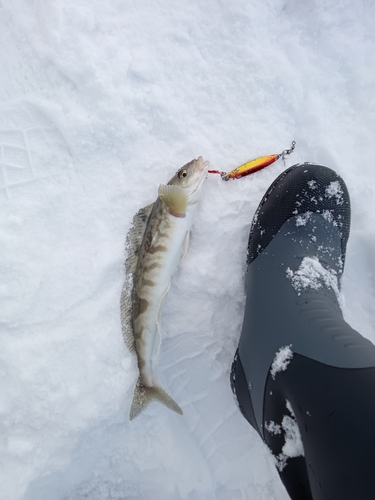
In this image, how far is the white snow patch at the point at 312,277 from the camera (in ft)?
6.24

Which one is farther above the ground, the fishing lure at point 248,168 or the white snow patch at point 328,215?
the fishing lure at point 248,168

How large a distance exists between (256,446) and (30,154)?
2215 mm

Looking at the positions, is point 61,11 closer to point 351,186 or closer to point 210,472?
point 351,186

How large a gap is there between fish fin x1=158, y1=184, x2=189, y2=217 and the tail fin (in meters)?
0.95

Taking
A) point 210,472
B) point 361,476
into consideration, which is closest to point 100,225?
point 210,472

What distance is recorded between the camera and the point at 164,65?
2281 millimetres

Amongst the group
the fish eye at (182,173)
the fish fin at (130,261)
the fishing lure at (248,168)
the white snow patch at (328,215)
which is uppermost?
the fishing lure at (248,168)

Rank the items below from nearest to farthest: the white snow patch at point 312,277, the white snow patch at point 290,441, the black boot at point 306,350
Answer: the black boot at point 306,350
the white snow patch at point 290,441
the white snow patch at point 312,277

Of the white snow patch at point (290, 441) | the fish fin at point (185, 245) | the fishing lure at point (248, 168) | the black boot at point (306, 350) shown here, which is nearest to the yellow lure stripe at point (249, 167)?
the fishing lure at point (248, 168)

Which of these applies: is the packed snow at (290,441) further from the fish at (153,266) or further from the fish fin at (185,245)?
the fish fin at (185,245)

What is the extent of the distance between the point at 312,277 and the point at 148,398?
3.57 ft

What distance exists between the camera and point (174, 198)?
196cm

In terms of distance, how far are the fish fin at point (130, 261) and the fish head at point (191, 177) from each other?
213 millimetres

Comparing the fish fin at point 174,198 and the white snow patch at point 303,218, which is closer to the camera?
the fish fin at point 174,198
